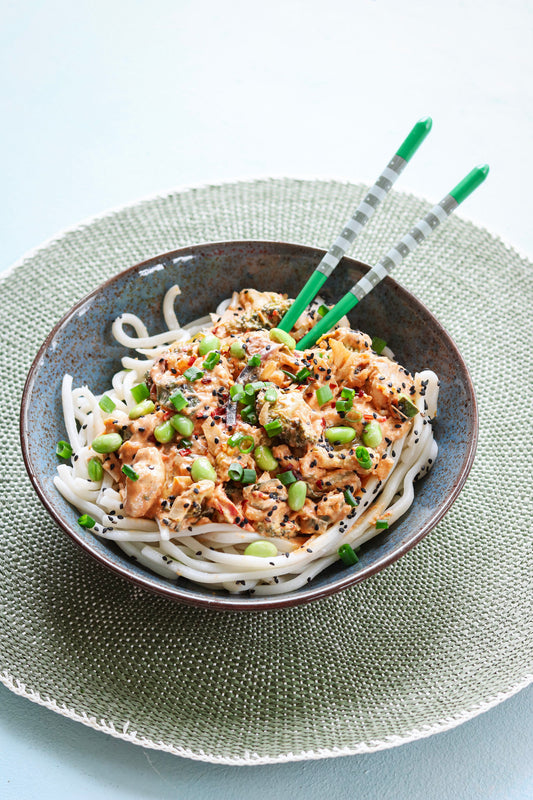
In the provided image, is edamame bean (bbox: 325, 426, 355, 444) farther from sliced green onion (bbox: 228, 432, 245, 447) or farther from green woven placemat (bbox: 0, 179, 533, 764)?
green woven placemat (bbox: 0, 179, 533, 764)

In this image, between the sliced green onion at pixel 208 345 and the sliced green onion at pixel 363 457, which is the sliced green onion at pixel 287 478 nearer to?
the sliced green onion at pixel 363 457

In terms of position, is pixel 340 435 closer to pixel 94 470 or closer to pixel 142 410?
pixel 142 410

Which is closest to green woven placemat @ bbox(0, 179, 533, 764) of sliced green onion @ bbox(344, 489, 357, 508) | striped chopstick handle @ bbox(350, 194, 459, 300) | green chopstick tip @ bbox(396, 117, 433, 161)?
sliced green onion @ bbox(344, 489, 357, 508)

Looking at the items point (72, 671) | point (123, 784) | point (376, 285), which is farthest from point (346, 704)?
point (376, 285)

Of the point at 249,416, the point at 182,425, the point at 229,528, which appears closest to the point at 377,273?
the point at 249,416

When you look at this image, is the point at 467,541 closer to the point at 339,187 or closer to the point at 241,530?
the point at 241,530

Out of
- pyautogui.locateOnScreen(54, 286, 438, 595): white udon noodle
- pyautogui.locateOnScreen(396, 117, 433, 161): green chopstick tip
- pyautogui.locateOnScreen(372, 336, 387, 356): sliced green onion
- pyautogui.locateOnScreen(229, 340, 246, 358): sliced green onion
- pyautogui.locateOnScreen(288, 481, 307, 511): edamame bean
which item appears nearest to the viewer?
pyautogui.locateOnScreen(288, 481, 307, 511): edamame bean
